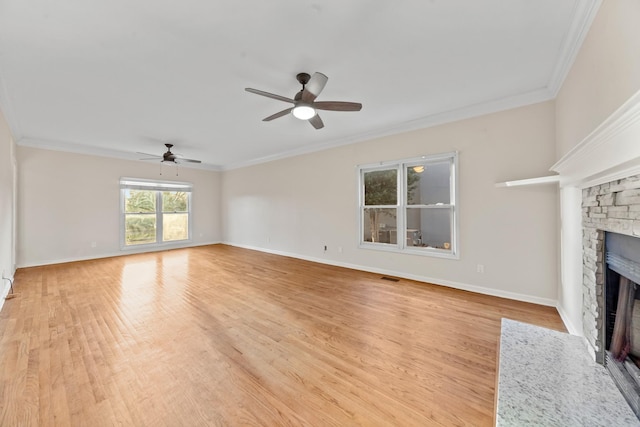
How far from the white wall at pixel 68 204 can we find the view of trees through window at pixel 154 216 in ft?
1.01

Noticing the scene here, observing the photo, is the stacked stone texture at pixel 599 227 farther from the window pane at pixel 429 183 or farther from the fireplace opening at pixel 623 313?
the window pane at pixel 429 183

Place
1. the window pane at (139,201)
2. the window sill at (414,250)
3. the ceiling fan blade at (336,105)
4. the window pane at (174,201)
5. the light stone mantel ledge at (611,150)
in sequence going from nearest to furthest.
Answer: the light stone mantel ledge at (611,150) → the ceiling fan blade at (336,105) → the window sill at (414,250) → the window pane at (139,201) → the window pane at (174,201)

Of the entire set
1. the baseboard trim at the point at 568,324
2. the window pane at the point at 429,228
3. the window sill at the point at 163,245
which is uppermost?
the window pane at the point at 429,228

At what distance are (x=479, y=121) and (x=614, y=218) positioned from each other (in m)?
2.47

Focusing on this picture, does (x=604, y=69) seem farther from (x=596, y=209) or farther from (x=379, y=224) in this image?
(x=379, y=224)

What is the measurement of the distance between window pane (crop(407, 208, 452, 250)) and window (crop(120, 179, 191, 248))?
6.68m

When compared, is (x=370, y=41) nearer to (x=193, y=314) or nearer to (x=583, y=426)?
(x=583, y=426)

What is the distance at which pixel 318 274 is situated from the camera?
182 inches

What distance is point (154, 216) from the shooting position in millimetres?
7059

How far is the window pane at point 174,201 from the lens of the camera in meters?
7.26

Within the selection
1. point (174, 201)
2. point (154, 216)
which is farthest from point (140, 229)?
point (174, 201)

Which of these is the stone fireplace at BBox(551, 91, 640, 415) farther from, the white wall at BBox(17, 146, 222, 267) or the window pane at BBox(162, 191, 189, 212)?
the window pane at BBox(162, 191, 189, 212)

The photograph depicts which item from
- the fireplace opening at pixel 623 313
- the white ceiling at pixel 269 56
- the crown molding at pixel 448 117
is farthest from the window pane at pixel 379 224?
the fireplace opening at pixel 623 313

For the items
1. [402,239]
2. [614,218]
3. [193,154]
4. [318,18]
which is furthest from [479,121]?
[193,154]
